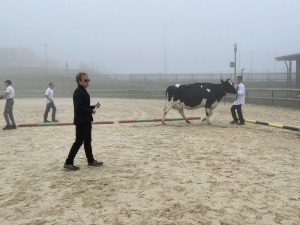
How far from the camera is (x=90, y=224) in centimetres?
360

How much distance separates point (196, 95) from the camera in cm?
1139

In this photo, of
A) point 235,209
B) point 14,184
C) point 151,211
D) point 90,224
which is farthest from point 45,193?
point 235,209

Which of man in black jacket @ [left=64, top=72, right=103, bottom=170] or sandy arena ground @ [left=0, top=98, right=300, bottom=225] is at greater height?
man in black jacket @ [left=64, top=72, right=103, bottom=170]

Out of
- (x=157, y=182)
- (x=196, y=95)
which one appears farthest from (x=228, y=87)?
(x=157, y=182)

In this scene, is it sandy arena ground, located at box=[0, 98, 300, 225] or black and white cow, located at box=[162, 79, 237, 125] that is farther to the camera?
black and white cow, located at box=[162, 79, 237, 125]

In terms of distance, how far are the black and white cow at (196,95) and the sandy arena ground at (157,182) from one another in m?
2.83

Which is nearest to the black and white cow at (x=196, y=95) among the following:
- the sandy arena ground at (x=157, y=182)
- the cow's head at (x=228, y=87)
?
the cow's head at (x=228, y=87)

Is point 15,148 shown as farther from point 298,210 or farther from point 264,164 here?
point 298,210

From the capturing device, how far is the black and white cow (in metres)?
11.4

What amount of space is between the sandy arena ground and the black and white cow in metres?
2.83

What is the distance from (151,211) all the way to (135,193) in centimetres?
65

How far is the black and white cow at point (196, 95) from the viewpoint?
1138 cm

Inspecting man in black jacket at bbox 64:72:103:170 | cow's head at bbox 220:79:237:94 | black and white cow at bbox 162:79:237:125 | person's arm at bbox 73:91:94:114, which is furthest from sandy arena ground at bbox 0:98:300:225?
cow's head at bbox 220:79:237:94

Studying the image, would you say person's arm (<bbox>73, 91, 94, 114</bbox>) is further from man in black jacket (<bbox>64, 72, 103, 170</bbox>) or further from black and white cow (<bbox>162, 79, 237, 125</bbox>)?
black and white cow (<bbox>162, 79, 237, 125</bbox>)
